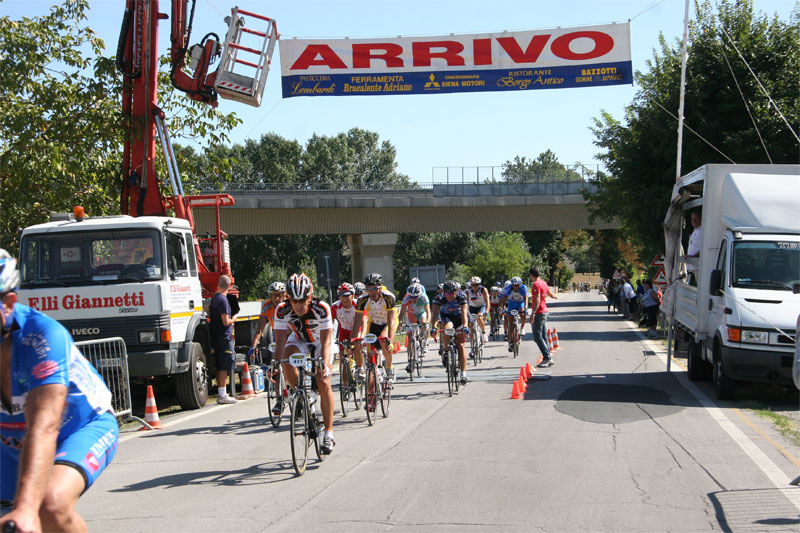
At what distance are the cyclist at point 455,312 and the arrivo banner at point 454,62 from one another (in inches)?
220

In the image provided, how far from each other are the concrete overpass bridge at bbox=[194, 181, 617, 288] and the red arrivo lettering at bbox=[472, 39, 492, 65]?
27161 millimetres

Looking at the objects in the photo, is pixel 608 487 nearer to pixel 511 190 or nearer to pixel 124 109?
pixel 124 109

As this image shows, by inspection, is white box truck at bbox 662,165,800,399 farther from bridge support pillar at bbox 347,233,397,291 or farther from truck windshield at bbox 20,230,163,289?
bridge support pillar at bbox 347,233,397,291

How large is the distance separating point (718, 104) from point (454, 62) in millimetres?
12742

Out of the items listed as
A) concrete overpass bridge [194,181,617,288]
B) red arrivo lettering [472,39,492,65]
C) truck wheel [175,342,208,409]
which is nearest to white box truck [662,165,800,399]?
red arrivo lettering [472,39,492,65]

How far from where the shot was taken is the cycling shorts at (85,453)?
3.31m

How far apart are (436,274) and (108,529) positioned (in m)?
52.2

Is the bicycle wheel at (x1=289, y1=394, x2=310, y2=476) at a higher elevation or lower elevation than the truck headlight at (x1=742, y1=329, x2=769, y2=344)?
lower

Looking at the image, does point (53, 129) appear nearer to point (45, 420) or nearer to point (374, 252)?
point (45, 420)

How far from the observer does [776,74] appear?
2664cm

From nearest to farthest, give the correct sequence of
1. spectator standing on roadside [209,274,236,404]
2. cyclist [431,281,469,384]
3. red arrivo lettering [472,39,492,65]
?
spectator standing on roadside [209,274,236,404]
cyclist [431,281,469,384]
red arrivo lettering [472,39,492,65]

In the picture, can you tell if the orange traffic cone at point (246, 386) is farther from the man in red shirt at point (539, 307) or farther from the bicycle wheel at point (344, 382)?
the man in red shirt at point (539, 307)

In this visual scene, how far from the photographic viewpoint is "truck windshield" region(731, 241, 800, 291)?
41.3ft

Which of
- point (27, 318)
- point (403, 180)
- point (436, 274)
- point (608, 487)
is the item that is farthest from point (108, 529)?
point (403, 180)
